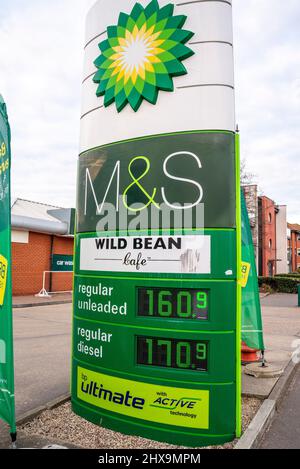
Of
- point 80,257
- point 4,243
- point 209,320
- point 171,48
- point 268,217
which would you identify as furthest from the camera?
point 268,217

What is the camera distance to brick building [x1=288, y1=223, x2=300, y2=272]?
6575cm

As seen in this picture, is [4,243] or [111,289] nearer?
[4,243]

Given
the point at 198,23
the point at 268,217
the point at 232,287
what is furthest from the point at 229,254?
the point at 268,217

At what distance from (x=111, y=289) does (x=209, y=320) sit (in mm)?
1150

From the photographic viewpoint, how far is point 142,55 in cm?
448

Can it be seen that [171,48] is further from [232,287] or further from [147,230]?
[232,287]

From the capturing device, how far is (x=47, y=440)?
4.12 metres

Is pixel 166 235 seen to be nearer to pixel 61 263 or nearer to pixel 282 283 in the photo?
pixel 61 263

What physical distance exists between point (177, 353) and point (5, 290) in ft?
5.92

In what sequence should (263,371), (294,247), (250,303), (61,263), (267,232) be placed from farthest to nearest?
(294,247) → (267,232) → (61,263) → (250,303) → (263,371)

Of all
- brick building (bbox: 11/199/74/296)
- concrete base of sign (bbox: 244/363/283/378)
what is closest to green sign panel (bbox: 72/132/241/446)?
concrete base of sign (bbox: 244/363/283/378)

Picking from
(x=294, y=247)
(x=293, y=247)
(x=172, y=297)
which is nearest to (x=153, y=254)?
(x=172, y=297)

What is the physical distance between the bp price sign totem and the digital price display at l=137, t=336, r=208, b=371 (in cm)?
1

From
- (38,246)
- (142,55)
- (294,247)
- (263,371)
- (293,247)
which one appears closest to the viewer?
(142,55)
